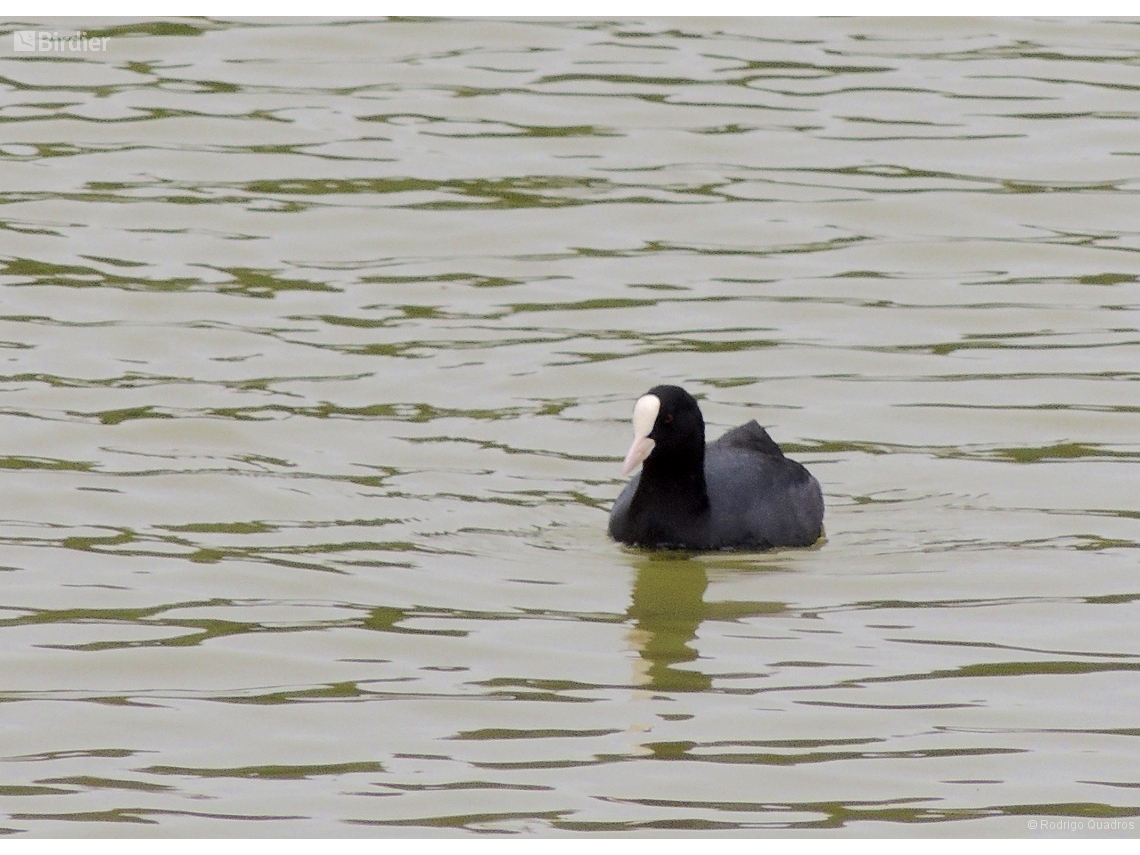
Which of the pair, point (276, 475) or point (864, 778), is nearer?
point (864, 778)

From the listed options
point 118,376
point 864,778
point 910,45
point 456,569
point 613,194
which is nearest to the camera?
point 864,778

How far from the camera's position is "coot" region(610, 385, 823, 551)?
10102mm

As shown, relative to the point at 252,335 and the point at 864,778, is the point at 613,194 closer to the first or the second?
the point at 252,335

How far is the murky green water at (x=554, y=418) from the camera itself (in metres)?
7.50

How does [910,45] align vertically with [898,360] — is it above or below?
above

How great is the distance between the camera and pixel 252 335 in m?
13.2

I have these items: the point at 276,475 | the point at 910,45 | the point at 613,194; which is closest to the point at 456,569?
the point at 276,475

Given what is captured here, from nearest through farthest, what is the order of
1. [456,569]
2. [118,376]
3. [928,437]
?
[456,569], [928,437], [118,376]

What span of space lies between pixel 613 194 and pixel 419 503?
18.1ft
